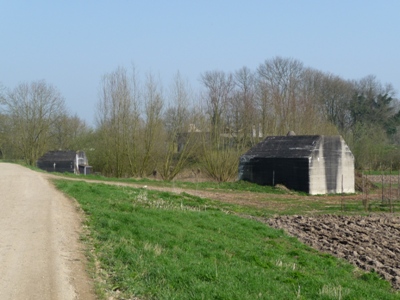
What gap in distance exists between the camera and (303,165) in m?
30.5

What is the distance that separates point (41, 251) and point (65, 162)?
37.1 metres

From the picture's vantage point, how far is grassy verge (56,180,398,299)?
25.3 feet

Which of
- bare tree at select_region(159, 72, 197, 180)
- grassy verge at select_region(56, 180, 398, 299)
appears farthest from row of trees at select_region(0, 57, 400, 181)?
grassy verge at select_region(56, 180, 398, 299)

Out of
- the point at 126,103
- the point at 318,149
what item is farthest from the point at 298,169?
the point at 126,103

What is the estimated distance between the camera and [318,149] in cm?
3088

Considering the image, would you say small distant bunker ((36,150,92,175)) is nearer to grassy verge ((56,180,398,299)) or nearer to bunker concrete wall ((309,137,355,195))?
bunker concrete wall ((309,137,355,195))

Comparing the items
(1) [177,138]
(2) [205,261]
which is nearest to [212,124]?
(1) [177,138]

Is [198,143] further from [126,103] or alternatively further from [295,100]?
[295,100]

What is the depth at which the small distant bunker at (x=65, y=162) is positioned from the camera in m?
44.8

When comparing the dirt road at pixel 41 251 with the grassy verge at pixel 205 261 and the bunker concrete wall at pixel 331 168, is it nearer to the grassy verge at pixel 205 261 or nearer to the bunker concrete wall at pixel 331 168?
the grassy verge at pixel 205 261

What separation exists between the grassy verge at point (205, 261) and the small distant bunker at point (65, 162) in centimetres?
3019

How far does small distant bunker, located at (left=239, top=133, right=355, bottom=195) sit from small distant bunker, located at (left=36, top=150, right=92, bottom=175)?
1655 cm

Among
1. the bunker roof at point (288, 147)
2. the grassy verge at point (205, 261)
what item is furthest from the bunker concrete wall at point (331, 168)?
the grassy verge at point (205, 261)

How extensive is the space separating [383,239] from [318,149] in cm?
1670
